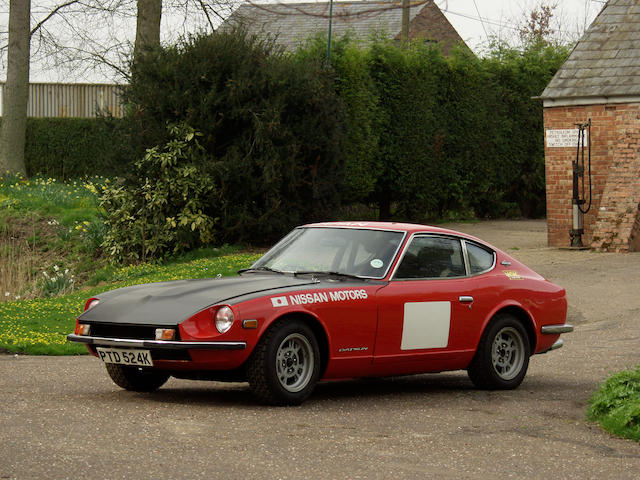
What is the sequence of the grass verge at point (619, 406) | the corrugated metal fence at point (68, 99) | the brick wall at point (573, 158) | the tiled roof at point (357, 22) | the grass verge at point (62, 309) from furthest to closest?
the tiled roof at point (357, 22) < the corrugated metal fence at point (68, 99) < the brick wall at point (573, 158) < the grass verge at point (62, 309) < the grass verge at point (619, 406)

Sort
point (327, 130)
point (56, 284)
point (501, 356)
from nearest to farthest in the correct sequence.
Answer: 1. point (501, 356)
2. point (56, 284)
3. point (327, 130)

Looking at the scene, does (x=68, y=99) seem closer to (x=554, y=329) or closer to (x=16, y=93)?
(x=16, y=93)

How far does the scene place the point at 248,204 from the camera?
68.3ft

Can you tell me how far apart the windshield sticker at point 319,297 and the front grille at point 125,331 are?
2.57 ft

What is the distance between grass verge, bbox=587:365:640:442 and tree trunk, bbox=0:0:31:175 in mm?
23818

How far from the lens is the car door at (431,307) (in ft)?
28.4

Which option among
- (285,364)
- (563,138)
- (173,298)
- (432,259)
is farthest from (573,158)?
(173,298)

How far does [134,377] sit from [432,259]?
8.75ft

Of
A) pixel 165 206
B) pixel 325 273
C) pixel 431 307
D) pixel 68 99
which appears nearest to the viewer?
pixel 325 273

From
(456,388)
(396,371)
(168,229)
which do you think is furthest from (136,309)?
(168,229)

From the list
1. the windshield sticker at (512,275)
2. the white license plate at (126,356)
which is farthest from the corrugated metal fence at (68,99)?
the white license plate at (126,356)

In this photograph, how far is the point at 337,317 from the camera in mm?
8242

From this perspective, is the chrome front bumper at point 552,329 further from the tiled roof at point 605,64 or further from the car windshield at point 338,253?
the tiled roof at point 605,64

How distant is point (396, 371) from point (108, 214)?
45.0 feet
